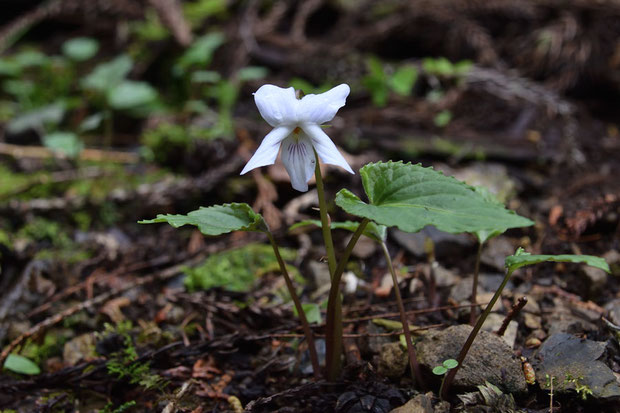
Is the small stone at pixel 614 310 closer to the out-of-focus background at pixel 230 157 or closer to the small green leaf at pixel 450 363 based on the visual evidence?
the out-of-focus background at pixel 230 157

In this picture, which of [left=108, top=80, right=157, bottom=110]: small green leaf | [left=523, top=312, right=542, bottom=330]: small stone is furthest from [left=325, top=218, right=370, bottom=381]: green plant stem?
[left=108, top=80, right=157, bottom=110]: small green leaf

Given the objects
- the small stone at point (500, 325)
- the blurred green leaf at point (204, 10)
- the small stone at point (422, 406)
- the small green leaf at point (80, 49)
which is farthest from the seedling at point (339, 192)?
the blurred green leaf at point (204, 10)

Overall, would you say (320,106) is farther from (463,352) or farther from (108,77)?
(108,77)

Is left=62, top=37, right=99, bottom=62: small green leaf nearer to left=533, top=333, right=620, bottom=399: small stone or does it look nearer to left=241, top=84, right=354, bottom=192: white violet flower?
left=241, top=84, right=354, bottom=192: white violet flower

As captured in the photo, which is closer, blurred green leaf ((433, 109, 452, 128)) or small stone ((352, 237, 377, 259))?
Result: small stone ((352, 237, 377, 259))

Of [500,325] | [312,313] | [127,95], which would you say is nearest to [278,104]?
[312,313]

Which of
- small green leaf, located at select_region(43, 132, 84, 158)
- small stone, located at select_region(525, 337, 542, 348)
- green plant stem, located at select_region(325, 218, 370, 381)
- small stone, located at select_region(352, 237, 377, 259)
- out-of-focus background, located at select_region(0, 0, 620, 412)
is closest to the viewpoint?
green plant stem, located at select_region(325, 218, 370, 381)
